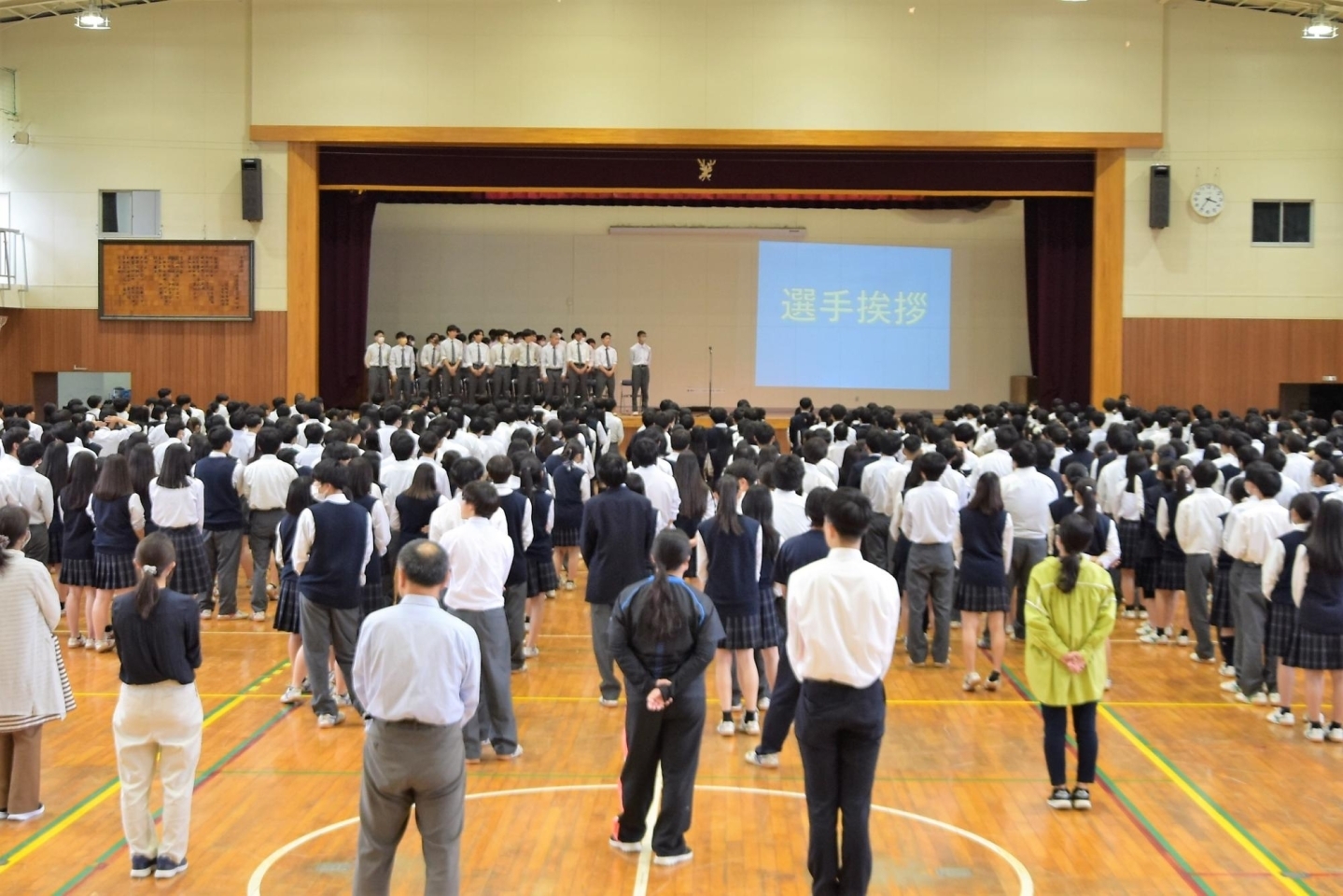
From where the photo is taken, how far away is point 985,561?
8641 mm

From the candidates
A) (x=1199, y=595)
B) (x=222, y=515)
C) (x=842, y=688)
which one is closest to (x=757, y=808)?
(x=842, y=688)

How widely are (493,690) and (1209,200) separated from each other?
1583 cm

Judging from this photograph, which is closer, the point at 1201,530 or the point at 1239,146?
the point at 1201,530

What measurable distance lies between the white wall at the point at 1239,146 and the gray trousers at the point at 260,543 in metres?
13.7

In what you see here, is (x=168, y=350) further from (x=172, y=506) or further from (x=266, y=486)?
(x=172, y=506)

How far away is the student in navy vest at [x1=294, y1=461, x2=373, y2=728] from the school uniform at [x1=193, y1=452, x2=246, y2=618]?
8.28 ft

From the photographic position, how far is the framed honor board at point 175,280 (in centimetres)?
1980

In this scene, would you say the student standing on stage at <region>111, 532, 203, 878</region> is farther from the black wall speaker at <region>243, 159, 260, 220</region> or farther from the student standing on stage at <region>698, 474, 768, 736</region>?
the black wall speaker at <region>243, 159, 260, 220</region>

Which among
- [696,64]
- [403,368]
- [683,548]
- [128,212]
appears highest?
[696,64]

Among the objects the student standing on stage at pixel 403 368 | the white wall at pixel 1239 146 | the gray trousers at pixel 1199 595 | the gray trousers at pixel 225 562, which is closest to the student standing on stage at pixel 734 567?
the gray trousers at pixel 1199 595

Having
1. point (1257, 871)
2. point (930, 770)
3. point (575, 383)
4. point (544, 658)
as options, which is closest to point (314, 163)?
point (575, 383)

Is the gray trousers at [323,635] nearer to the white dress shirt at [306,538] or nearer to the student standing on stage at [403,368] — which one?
the white dress shirt at [306,538]

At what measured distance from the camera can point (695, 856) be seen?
5992 millimetres

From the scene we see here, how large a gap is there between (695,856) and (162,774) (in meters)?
2.23
